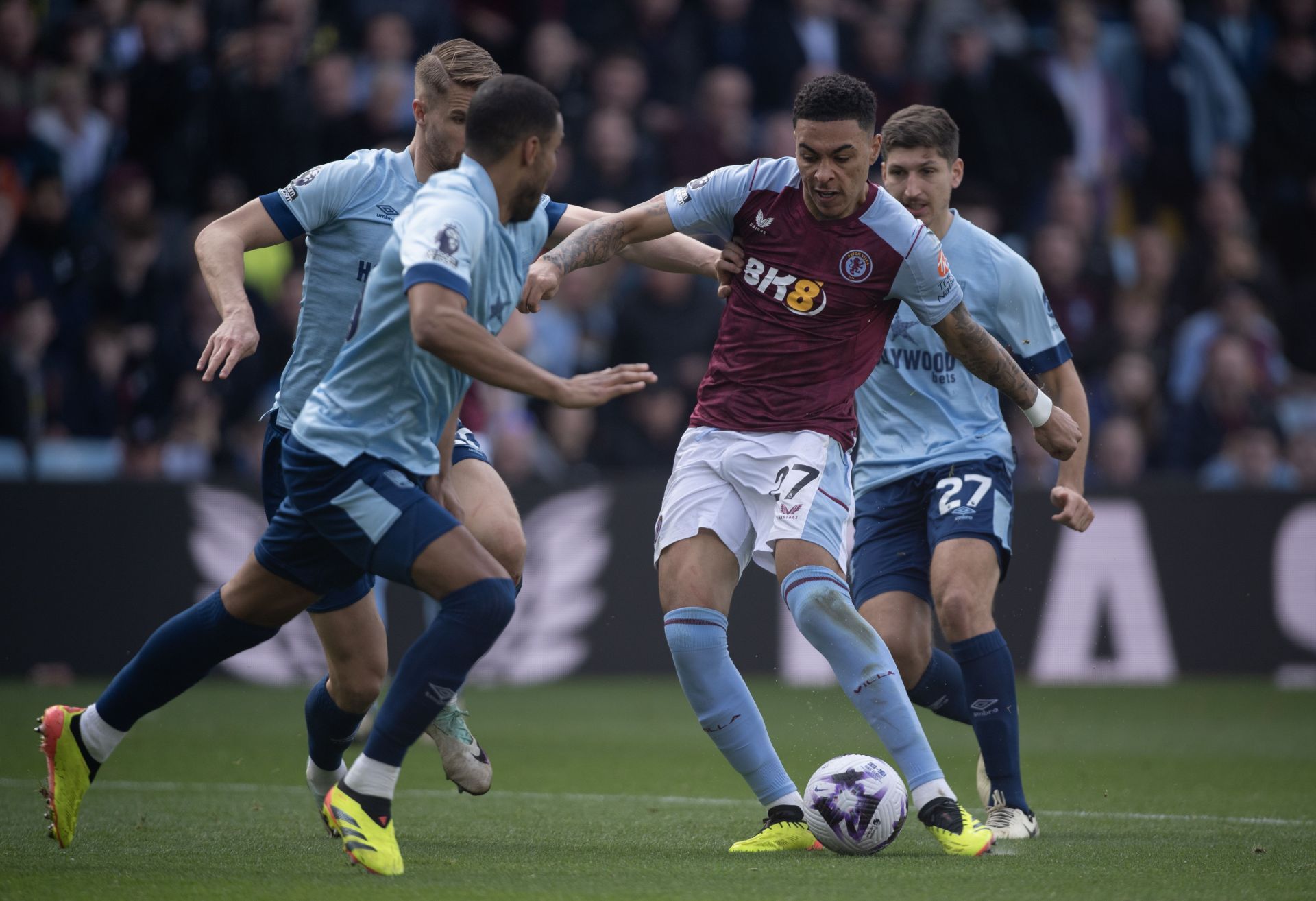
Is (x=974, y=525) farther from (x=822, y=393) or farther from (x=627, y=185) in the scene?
(x=627, y=185)

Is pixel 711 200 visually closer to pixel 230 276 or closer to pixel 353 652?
pixel 230 276

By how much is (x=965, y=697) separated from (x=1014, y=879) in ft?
4.95

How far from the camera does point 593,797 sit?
24.0ft

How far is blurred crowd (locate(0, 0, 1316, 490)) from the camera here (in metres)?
12.6

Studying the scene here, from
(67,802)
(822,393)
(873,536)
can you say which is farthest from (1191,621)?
(67,802)

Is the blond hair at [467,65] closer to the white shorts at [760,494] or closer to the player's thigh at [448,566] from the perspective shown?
the white shorts at [760,494]

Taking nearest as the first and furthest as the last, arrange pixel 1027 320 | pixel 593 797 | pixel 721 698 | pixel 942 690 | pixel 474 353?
1. pixel 474 353
2. pixel 721 698
3. pixel 1027 320
4. pixel 942 690
5. pixel 593 797

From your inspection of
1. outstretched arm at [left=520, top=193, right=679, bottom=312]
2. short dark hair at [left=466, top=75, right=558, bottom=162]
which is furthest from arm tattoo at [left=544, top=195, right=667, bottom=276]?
short dark hair at [left=466, top=75, right=558, bottom=162]

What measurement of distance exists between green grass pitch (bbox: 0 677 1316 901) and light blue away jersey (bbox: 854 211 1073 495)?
4.27 ft

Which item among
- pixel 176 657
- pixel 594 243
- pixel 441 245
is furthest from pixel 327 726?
pixel 441 245

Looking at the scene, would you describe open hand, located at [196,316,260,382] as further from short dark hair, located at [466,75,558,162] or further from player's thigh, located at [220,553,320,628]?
short dark hair, located at [466,75,558,162]

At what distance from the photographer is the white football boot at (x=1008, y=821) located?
6.04m

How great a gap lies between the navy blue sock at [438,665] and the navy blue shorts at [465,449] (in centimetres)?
156

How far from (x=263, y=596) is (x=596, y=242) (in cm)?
165
